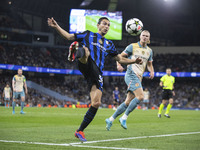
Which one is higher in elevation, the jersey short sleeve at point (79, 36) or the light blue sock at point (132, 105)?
the jersey short sleeve at point (79, 36)

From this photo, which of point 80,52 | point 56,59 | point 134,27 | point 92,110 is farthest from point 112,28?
point 80,52

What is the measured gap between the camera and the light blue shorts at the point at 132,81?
868 cm

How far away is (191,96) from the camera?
4709 centimetres

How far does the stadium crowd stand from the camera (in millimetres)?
46625

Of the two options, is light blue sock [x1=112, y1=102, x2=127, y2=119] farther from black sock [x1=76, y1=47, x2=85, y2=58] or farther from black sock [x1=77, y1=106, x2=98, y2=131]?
black sock [x1=76, y1=47, x2=85, y2=58]

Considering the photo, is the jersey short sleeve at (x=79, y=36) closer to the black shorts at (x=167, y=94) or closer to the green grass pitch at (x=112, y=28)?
the black shorts at (x=167, y=94)

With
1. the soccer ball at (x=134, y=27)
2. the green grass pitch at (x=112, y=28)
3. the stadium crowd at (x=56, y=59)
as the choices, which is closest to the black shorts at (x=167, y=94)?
the soccer ball at (x=134, y=27)

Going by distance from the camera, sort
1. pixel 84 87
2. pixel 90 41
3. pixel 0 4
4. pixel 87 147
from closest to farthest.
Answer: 1. pixel 87 147
2. pixel 90 41
3. pixel 0 4
4. pixel 84 87

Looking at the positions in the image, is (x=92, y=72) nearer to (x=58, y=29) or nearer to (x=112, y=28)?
(x=58, y=29)

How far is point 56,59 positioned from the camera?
169 ft

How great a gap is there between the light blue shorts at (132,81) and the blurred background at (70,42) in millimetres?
35562

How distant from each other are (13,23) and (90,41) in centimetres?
4527

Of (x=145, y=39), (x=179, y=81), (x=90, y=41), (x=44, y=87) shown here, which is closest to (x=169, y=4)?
(x=179, y=81)

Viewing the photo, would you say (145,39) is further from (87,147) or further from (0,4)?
(0,4)
